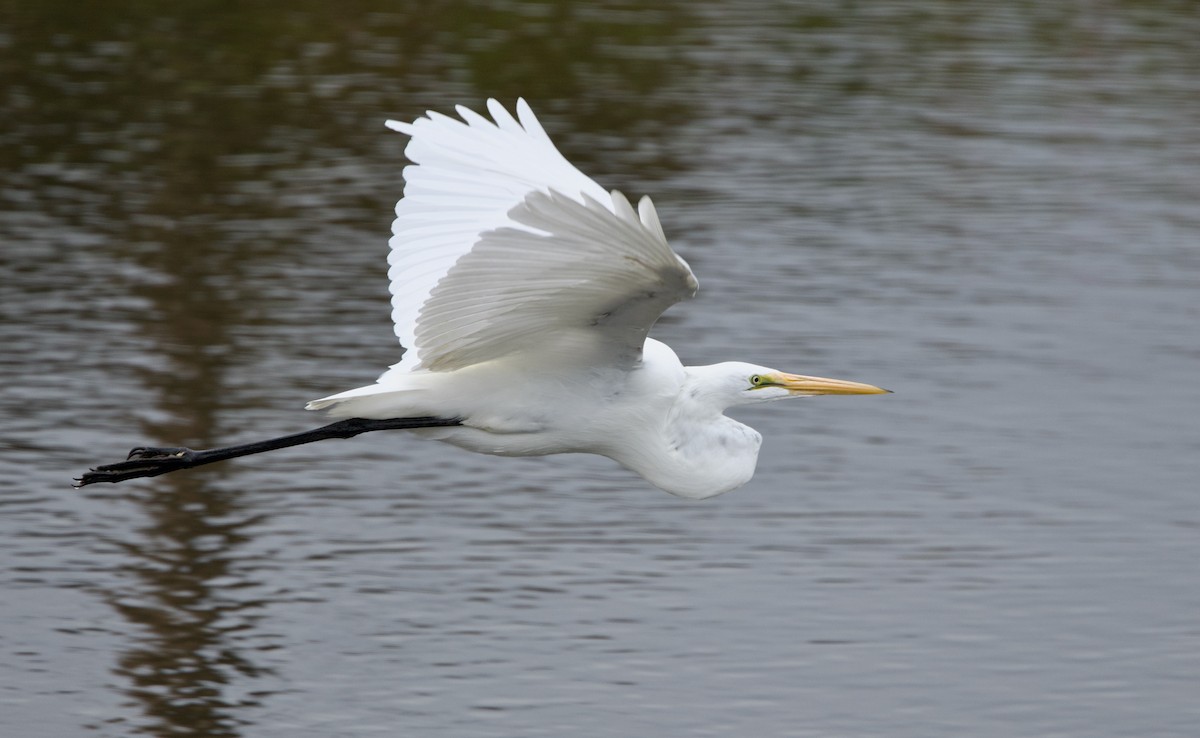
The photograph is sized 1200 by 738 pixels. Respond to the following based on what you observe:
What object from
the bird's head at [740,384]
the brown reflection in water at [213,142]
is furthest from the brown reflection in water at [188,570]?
the bird's head at [740,384]

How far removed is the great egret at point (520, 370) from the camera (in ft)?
15.3

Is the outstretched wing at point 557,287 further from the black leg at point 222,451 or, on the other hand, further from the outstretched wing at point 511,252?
the black leg at point 222,451

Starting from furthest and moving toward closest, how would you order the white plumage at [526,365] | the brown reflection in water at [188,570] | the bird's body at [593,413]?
the brown reflection in water at [188,570]
the bird's body at [593,413]
the white plumage at [526,365]

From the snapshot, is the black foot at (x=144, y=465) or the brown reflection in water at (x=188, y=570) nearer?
the black foot at (x=144, y=465)

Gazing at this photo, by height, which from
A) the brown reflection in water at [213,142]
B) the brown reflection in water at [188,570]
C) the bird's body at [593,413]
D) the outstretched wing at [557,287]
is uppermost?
the outstretched wing at [557,287]

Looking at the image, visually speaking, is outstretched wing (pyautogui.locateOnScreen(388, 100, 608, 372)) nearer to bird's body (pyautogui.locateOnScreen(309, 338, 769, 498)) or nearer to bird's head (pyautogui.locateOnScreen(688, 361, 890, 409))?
bird's body (pyautogui.locateOnScreen(309, 338, 769, 498))

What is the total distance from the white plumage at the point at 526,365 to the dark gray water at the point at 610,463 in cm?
140

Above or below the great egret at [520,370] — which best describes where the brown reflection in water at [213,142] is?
below

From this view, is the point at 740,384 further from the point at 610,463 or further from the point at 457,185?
the point at 610,463

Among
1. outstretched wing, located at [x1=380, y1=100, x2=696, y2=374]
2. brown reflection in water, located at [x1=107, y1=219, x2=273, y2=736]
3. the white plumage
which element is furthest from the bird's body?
brown reflection in water, located at [x1=107, y1=219, x2=273, y2=736]

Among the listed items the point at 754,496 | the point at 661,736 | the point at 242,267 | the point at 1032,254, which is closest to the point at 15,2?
the point at 242,267

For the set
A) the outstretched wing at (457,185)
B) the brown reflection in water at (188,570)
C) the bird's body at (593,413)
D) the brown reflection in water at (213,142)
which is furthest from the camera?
the brown reflection in water at (213,142)

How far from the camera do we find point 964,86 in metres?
14.9

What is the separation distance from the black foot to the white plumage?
0.65 metres
